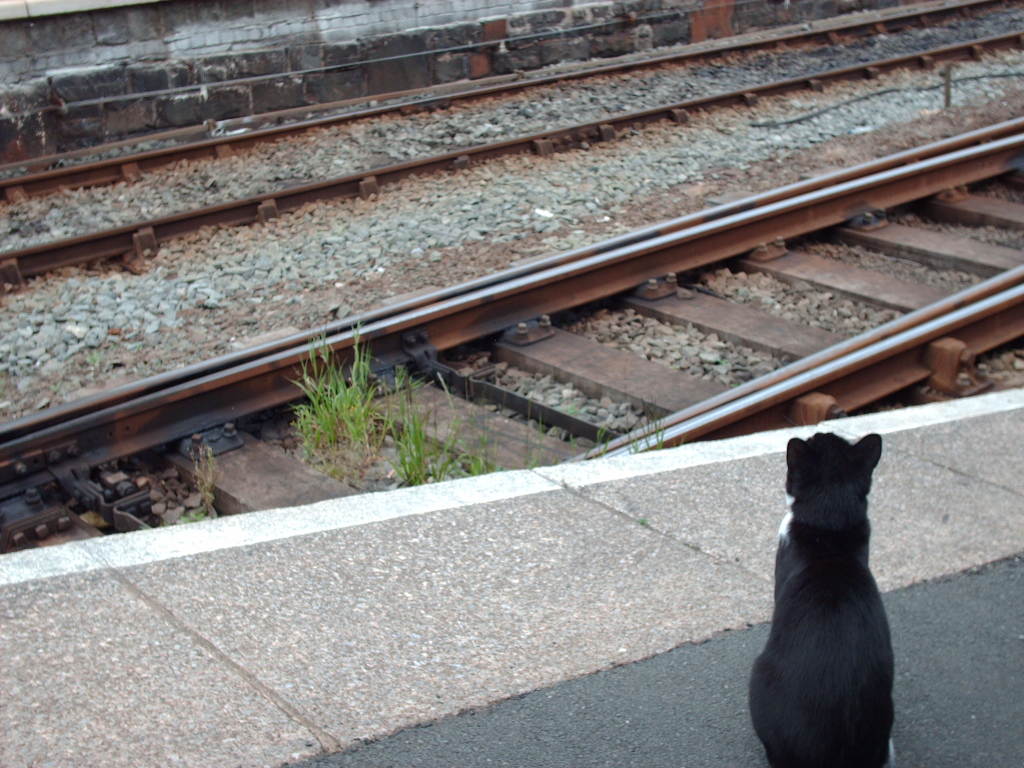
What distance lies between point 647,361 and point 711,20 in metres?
12.6

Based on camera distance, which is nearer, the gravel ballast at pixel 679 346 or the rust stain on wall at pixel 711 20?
the gravel ballast at pixel 679 346

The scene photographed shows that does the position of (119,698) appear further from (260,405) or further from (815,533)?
(260,405)

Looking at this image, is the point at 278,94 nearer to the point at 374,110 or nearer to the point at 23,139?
the point at 374,110

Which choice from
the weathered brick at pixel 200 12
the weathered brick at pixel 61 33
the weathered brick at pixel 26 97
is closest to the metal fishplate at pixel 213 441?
the weathered brick at pixel 26 97

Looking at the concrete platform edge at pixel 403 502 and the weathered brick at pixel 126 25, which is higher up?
the weathered brick at pixel 126 25

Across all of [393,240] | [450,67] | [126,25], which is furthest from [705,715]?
[450,67]

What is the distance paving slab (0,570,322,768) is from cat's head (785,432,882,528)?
1.38 m

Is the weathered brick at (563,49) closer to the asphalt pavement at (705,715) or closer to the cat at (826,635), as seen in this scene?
the asphalt pavement at (705,715)

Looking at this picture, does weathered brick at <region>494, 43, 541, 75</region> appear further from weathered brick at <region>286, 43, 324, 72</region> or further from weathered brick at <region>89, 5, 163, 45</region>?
weathered brick at <region>89, 5, 163, 45</region>

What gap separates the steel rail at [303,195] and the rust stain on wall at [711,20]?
4.48 m

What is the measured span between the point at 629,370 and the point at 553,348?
1.71 ft

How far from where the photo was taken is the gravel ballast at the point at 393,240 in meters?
7.21

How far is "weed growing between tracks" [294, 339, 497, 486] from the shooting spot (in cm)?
531

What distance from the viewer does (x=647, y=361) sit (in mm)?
6559
